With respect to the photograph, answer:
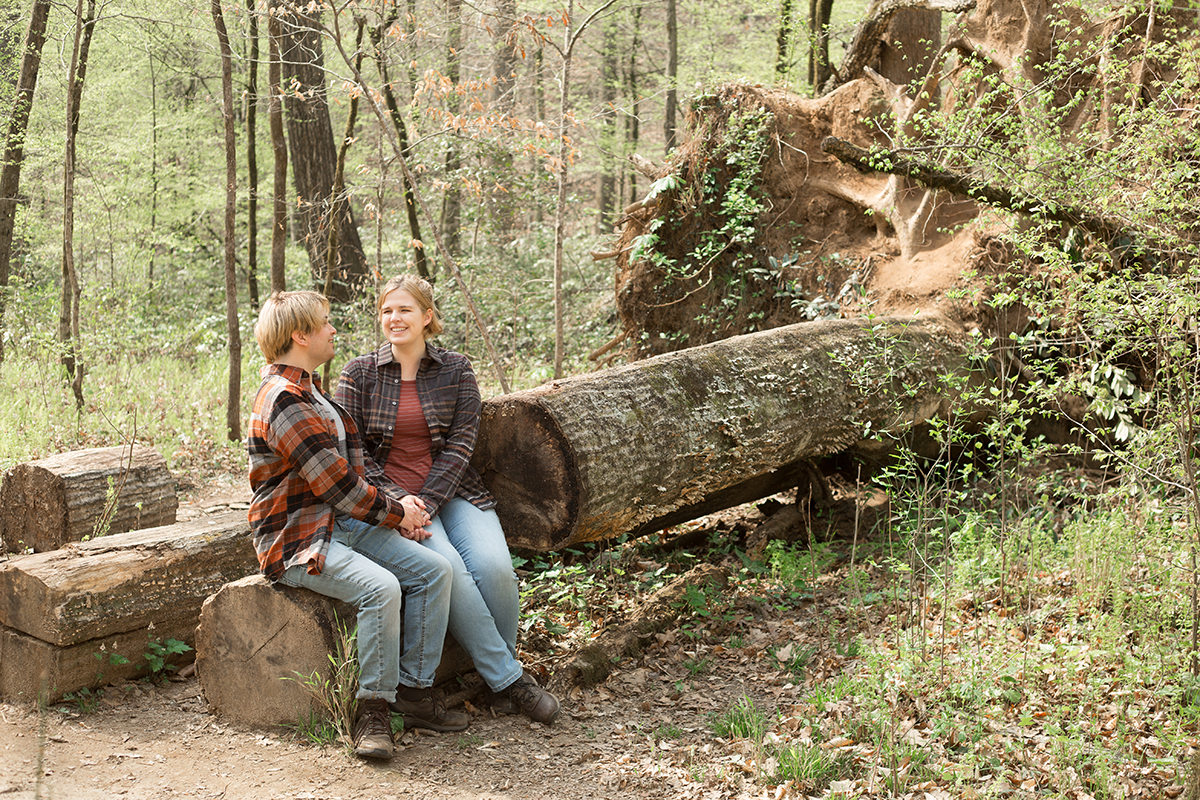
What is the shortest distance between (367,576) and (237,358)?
5.99 m

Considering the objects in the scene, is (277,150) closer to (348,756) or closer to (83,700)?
(83,700)

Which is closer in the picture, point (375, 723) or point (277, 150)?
point (375, 723)

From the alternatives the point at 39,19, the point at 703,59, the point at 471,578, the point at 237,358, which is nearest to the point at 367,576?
the point at 471,578

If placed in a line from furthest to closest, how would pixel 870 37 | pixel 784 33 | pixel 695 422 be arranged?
pixel 784 33, pixel 870 37, pixel 695 422

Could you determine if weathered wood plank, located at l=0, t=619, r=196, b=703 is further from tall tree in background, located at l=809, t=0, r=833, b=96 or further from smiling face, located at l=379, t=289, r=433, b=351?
tall tree in background, located at l=809, t=0, r=833, b=96

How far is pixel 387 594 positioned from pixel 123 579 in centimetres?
157

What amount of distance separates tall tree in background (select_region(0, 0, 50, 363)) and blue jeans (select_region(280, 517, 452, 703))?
7694 mm

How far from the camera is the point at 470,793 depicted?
3258 mm

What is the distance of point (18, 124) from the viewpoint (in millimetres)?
8859

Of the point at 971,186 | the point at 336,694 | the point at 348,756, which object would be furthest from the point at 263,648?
the point at 971,186

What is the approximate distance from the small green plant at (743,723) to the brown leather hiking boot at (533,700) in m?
0.72

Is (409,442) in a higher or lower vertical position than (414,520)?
higher

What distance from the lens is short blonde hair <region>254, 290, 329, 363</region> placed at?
363 centimetres

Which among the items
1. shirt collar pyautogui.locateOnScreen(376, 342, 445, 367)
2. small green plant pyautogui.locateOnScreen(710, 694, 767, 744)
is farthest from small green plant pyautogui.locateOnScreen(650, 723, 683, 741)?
shirt collar pyautogui.locateOnScreen(376, 342, 445, 367)
